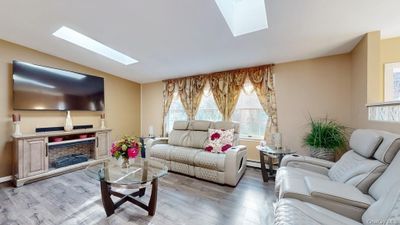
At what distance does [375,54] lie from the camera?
2.25 meters

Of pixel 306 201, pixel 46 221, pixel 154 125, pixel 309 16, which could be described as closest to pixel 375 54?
pixel 309 16

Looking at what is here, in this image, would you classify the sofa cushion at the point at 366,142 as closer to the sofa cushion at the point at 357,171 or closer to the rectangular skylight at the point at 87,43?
the sofa cushion at the point at 357,171

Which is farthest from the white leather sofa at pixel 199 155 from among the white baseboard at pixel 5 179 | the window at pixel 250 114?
the white baseboard at pixel 5 179

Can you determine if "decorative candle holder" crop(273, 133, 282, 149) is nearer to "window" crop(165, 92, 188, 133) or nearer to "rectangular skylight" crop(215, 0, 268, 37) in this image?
"rectangular skylight" crop(215, 0, 268, 37)

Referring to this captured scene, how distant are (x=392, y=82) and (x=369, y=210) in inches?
95.5

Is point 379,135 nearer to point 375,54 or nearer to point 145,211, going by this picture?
point 375,54

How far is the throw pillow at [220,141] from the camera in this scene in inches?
129

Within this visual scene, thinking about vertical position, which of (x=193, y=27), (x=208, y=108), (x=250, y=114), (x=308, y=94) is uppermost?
(x=193, y=27)

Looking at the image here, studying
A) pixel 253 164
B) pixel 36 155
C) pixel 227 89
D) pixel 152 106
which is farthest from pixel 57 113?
pixel 253 164

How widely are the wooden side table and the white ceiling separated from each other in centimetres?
172

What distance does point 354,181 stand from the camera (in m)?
1.56

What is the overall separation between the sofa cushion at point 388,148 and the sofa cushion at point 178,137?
9.96 ft

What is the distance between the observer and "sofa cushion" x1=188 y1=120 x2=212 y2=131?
3.77 meters

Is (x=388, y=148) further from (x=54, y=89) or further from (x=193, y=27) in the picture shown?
(x=54, y=89)
